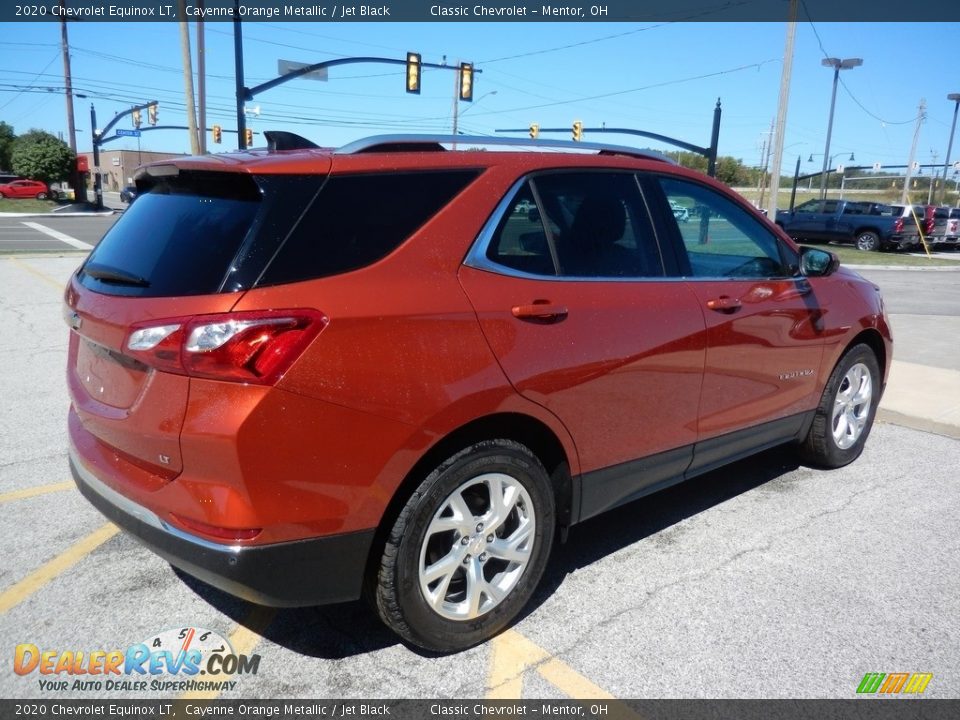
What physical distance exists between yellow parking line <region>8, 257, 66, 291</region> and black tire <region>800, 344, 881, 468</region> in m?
10.5

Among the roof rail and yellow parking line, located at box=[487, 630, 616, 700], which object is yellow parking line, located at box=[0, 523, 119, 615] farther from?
the roof rail

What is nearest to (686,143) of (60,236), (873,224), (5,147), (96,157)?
(873,224)

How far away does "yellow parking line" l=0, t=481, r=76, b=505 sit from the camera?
3.92 meters

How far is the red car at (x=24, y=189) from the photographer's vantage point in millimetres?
44906

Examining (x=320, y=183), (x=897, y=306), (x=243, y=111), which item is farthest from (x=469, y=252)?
(x=243, y=111)

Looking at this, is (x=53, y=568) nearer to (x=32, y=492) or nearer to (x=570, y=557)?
(x=32, y=492)

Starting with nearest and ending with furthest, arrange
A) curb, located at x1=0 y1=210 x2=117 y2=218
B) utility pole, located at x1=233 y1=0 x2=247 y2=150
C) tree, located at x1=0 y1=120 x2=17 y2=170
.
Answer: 1. utility pole, located at x1=233 y1=0 x2=247 y2=150
2. curb, located at x1=0 y1=210 x2=117 y2=218
3. tree, located at x1=0 y1=120 x2=17 y2=170

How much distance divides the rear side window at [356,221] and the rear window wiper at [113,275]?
1.74 feet

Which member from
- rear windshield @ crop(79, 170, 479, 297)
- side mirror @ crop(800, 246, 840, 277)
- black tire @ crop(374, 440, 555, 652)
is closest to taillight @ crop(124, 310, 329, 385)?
rear windshield @ crop(79, 170, 479, 297)

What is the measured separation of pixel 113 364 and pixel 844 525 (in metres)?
3.48

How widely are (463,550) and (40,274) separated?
12692mm

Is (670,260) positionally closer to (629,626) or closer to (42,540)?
(629,626)

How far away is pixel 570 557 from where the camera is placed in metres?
3.53
